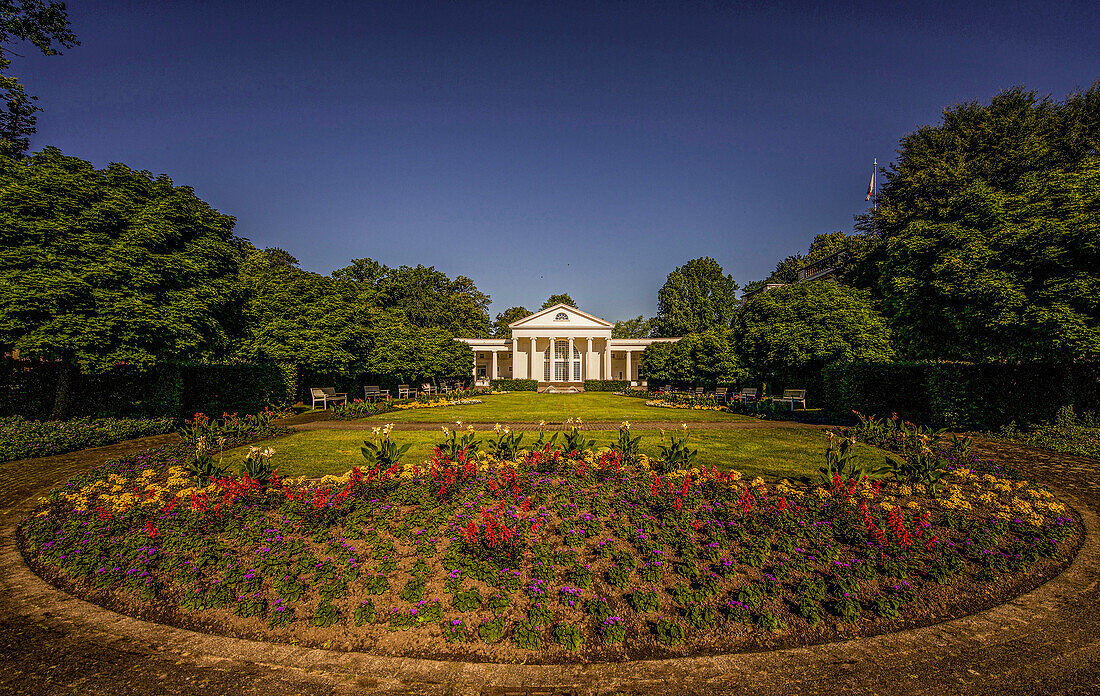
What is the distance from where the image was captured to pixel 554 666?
11.4 ft

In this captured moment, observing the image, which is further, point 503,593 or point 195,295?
point 195,295

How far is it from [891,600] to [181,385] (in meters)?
18.5

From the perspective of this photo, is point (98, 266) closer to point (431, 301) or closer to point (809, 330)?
point (809, 330)

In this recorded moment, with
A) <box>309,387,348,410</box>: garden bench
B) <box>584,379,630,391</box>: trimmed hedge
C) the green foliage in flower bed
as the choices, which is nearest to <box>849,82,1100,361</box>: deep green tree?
the green foliage in flower bed

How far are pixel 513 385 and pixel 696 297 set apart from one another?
43.5 metres

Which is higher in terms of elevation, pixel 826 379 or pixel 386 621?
pixel 826 379

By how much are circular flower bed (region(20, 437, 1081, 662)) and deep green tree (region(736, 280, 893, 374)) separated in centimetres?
1437

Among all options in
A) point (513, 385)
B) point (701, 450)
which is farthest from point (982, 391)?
point (513, 385)

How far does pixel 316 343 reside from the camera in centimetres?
2152

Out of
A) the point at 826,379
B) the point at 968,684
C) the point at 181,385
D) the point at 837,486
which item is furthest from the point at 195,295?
the point at 826,379

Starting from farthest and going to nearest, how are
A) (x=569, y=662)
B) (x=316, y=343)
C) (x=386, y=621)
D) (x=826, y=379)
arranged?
(x=316, y=343) → (x=826, y=379) → (x=386, y=621) → (x=569, y=662)

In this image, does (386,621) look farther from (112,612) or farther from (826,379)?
(826,379)

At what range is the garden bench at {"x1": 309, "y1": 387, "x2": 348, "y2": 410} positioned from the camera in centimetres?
2283

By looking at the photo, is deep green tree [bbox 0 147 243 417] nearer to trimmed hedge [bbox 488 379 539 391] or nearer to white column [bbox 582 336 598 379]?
trimmed hedge [bbox 488 379 539 391]
